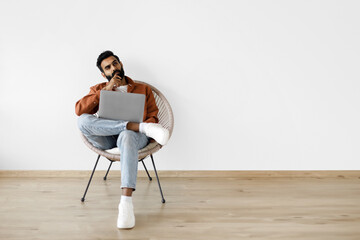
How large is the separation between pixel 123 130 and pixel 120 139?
0.30ft

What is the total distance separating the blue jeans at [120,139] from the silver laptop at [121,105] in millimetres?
53

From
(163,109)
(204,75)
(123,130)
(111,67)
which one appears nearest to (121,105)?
(123,130)

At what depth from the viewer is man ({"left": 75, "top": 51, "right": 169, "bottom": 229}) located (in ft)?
5.88

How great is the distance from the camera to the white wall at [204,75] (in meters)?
2.65

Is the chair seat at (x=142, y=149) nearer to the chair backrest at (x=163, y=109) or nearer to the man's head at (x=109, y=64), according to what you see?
the chair backrest at (x=163, y=109)

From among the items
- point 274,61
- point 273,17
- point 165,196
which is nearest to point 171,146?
point 165,196

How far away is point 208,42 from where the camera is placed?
2.68 meters

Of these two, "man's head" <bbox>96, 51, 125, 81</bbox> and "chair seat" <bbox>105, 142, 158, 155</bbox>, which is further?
"man's head" <bbox>96, 51, 125, 81</bbox>

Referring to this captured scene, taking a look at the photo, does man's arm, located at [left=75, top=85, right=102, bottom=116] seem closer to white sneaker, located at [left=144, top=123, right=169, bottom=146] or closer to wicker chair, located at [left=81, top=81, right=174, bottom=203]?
wicker chair, located at [left=81, top=81, right=174, bottom=203]

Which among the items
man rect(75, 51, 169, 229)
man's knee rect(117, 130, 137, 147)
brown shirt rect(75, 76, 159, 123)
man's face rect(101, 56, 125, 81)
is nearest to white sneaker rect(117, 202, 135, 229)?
man rect(75, 51, 169, 229)

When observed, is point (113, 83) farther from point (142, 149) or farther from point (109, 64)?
point (142, 149)

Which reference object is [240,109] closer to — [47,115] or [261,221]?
[261,221]

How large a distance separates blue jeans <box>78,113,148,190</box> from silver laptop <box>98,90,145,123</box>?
0.05m

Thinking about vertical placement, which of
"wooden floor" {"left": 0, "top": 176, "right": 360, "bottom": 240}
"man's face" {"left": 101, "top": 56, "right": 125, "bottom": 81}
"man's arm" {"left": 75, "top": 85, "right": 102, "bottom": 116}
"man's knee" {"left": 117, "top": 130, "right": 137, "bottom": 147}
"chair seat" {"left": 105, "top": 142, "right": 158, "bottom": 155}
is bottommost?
"wooden floor" {"left": 0, "top": 176, "right": 360, "bottom": 240}
